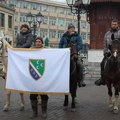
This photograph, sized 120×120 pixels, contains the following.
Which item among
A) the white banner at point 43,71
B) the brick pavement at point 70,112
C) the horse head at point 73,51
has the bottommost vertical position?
the brick pavement at point 70,112

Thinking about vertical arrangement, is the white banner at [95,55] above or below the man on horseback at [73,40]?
below

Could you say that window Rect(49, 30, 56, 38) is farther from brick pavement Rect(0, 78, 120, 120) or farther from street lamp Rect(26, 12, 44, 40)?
brick pavement Rect(0, 78, 120, 120)

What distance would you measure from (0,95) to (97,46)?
32.8 feet

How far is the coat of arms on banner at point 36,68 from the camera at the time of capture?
10297mm

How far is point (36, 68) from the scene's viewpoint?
1035 cm

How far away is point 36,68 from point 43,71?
0.21m

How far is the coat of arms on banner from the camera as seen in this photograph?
1030cm

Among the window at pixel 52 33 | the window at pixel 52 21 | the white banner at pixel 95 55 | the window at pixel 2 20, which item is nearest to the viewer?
the white banner at pixel 95 55

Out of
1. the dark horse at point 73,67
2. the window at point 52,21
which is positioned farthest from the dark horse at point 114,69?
the window at point 52,21

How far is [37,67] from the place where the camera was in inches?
407

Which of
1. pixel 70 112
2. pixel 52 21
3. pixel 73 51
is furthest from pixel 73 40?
pixel 52 21

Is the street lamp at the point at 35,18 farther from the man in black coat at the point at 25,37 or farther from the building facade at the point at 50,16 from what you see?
the building facade at the point at 50,16

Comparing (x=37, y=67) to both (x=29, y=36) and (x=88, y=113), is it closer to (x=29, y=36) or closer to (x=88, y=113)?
(x=29, y=36)

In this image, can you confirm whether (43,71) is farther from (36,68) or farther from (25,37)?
(25,37)
